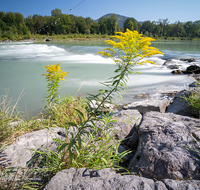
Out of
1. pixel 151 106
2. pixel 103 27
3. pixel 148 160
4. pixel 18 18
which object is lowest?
pixel 151 106

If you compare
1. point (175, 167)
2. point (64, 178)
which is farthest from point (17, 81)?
point (175, 167)

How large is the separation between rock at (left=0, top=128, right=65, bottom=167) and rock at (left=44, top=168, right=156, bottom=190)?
1.94ft

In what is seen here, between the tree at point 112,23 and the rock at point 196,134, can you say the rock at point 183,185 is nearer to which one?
the rock at point 196,134

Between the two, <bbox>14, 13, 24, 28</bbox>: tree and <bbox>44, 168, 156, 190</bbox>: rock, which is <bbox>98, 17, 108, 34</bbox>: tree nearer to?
<bbox>14, 13, 24, 28</bbox>: tree

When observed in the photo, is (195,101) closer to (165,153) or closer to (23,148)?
(165,153)

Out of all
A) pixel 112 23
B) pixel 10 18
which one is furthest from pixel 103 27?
pixel 10 18

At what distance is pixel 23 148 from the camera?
1936 mm

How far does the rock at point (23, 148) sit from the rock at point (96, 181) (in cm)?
59

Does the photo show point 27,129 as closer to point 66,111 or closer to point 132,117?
point 66,111

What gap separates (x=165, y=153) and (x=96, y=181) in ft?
2.81

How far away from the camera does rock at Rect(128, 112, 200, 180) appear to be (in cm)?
137

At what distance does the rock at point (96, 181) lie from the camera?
1.11m

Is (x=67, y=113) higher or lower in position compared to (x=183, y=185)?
lower

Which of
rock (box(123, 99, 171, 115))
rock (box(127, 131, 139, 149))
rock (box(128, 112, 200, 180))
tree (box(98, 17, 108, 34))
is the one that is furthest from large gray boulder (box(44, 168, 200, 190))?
tree (box(98, 17, 108, 34))
